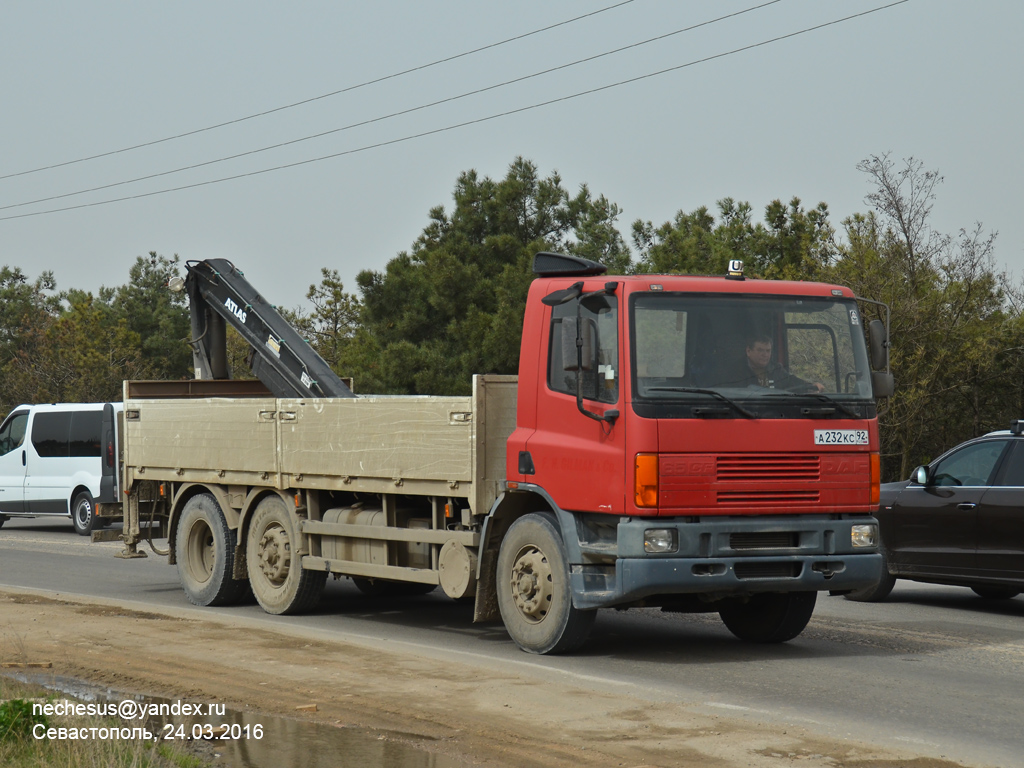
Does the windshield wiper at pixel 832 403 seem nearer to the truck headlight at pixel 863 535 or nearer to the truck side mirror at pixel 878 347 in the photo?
the truck side mirror at pixel 878 347

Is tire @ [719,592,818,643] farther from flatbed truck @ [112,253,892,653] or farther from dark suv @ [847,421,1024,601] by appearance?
dark suv @ [847,421,1024,601]

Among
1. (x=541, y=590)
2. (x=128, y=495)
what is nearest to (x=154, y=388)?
(x=128, y=495)

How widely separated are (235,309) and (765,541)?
8.27 metres

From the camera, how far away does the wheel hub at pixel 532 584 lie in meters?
9.14

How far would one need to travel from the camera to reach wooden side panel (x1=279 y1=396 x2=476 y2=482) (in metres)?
9.80

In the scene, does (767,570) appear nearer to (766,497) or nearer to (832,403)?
(766,497)

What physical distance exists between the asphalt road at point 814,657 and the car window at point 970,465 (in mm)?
1252

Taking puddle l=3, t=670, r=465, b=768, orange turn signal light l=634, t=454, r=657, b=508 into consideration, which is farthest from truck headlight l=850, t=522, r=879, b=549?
puddle l=3, t=670, r=465, b=768

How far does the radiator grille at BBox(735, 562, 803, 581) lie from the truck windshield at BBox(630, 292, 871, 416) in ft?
3.46

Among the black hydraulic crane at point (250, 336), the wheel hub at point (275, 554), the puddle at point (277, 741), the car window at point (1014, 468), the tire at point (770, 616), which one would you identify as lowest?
the puddle at point (277, 741)

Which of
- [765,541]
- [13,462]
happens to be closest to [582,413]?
[765,541]

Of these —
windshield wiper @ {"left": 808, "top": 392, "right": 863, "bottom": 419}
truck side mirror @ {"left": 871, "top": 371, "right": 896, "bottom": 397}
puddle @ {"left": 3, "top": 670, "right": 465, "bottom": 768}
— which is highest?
truck side mirror @ {"left": 871, "top": 371, "right": 896, "bottom": 397}

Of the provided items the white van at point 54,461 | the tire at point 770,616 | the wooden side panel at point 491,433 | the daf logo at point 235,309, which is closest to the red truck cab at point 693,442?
the wooden side panel at point 491,433

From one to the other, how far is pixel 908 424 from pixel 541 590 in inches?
616
